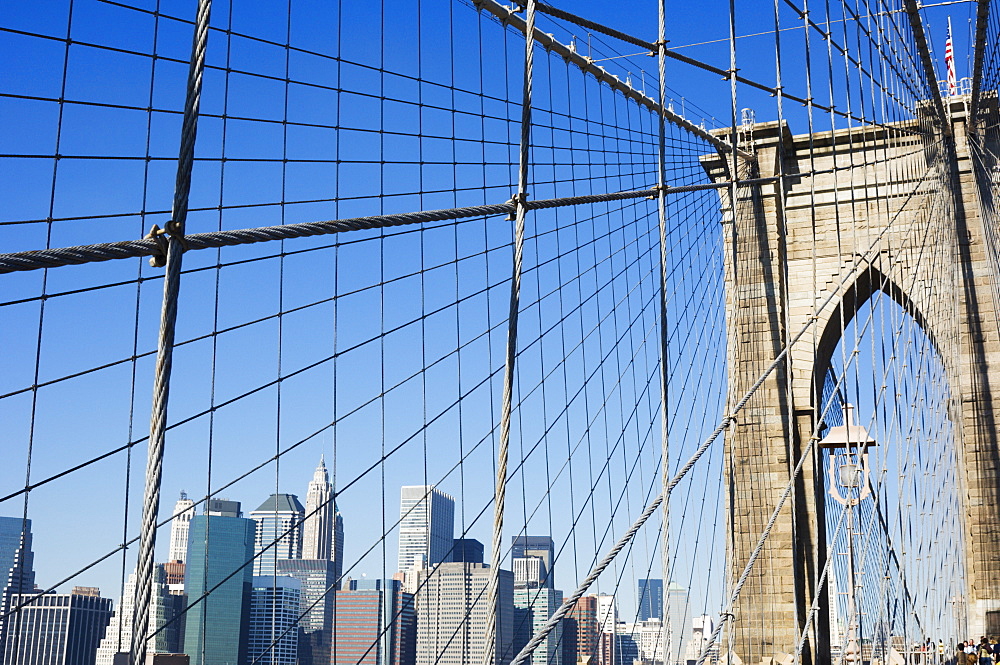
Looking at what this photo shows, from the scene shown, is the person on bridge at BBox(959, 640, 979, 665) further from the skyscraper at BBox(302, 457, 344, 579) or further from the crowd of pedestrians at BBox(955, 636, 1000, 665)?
the skyscraper at BBox(302, 457, 344, 579)

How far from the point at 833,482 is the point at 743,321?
1928 mm

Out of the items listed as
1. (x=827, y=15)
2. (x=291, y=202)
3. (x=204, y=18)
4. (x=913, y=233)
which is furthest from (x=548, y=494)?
(x=913, y=233)

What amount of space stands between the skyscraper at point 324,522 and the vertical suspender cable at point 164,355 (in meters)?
1.96

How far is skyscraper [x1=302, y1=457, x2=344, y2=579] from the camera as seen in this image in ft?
13.3

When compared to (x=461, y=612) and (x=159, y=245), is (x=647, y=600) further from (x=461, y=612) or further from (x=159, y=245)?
→ (x=159, y=245)

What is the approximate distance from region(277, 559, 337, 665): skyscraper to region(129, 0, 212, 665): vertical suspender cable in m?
2.07

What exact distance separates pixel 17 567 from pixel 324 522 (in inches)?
199

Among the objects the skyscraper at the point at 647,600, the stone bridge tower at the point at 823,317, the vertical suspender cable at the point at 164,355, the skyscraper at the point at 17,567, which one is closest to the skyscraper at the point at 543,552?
the skyscraper at the point at 647,600

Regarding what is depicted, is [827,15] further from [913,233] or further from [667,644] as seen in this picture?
[667,644]

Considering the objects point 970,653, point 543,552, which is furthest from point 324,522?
point 543,552

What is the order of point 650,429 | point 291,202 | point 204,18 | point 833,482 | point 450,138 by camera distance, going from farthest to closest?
1. point 833,482
2. point 650,429
3. point 450,138
4. point 291,202
5. point 204,18

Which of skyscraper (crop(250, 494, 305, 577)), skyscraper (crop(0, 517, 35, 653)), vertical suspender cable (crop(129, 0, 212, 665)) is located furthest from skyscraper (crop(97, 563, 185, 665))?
skyscraper (crop(250, 494, 305, 577))

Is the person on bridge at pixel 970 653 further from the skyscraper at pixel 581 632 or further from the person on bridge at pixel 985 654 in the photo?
the skyscraper at pixel 581 632

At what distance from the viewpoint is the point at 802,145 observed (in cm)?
1112
